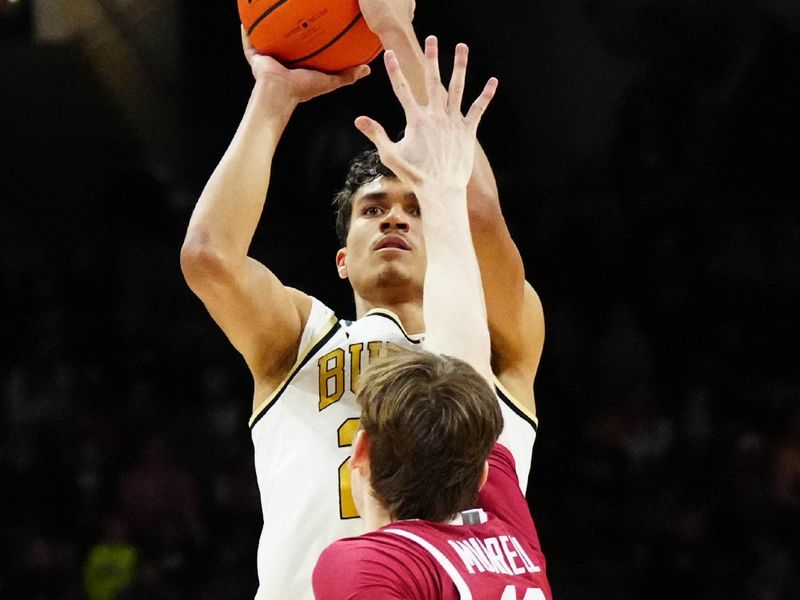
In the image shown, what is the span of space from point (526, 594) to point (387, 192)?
4.81 ft

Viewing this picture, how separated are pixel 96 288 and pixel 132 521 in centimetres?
153

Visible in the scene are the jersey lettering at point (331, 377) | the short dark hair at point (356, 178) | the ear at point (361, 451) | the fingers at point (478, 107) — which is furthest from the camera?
the short dark hair at point (356, 178)

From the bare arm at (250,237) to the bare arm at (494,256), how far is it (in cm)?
23

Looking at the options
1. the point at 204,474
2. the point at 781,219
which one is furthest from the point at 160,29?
the point at 781,219

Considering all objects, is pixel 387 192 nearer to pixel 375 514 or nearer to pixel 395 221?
pixel 395 221

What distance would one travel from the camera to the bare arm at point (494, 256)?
8.57ft

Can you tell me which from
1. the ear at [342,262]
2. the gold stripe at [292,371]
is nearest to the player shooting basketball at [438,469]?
the gold stripe at [292,371]

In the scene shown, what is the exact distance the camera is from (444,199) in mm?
2191

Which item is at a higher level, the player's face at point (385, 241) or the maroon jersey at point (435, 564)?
the player's face at point (385, 241)

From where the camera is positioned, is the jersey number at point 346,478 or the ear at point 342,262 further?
the ear at point 342,262

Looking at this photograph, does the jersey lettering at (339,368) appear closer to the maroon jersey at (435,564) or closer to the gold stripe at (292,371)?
the gold stripe at (292,371)

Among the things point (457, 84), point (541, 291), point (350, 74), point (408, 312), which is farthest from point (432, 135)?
point (541, 291)

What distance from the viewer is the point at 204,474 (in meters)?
6.55

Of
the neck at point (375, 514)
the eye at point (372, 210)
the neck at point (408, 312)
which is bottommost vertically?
the neck at point (408, 312)
